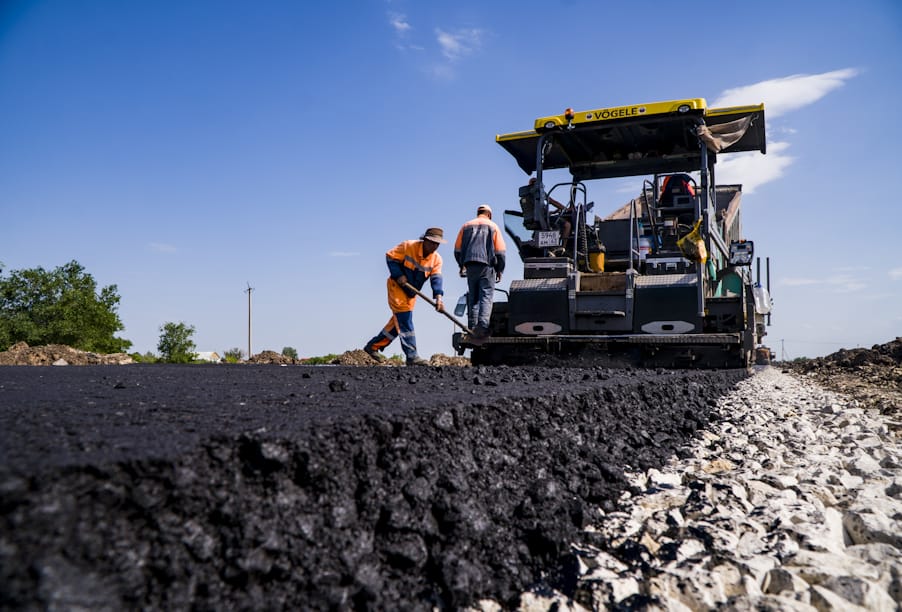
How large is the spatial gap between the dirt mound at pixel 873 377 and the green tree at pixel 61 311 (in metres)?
27.4

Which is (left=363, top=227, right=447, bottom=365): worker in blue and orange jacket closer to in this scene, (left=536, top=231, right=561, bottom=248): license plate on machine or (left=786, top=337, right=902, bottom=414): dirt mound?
(left=536, top=231, right=561, bottom=248): license plate on machine

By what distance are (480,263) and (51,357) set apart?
8.26 m

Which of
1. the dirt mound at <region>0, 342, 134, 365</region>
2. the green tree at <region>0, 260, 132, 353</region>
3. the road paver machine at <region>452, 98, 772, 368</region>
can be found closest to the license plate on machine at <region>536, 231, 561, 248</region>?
the road paver machine at <region>452, 98, 772, 368</region>

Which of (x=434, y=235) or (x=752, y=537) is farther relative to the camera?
(x=434, y=235)

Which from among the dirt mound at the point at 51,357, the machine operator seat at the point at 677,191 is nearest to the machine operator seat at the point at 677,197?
the machine operator seat at the point at 677,191

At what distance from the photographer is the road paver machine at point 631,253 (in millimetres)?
6945

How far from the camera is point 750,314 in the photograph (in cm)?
721

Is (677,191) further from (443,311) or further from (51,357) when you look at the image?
(51,357)

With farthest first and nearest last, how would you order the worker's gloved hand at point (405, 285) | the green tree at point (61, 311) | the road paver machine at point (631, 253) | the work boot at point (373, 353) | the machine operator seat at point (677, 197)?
the green tree at point (61, 311), the work boot at point (373, 353), the worker's gloved hand at point (405, 285), the machine operator seat at point (677, 197), the road paver machine at point (631, 253)

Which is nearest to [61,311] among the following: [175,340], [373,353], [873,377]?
[175,340]

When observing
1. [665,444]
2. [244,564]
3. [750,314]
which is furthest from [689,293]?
[244,564]

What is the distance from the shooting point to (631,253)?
715 centimetres

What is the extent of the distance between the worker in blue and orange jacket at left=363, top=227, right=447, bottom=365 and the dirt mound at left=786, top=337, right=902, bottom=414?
15.8 feet

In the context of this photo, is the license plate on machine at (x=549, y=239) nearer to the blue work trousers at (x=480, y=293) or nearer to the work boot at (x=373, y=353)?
the blue work trousers at (x=480, y=293)
